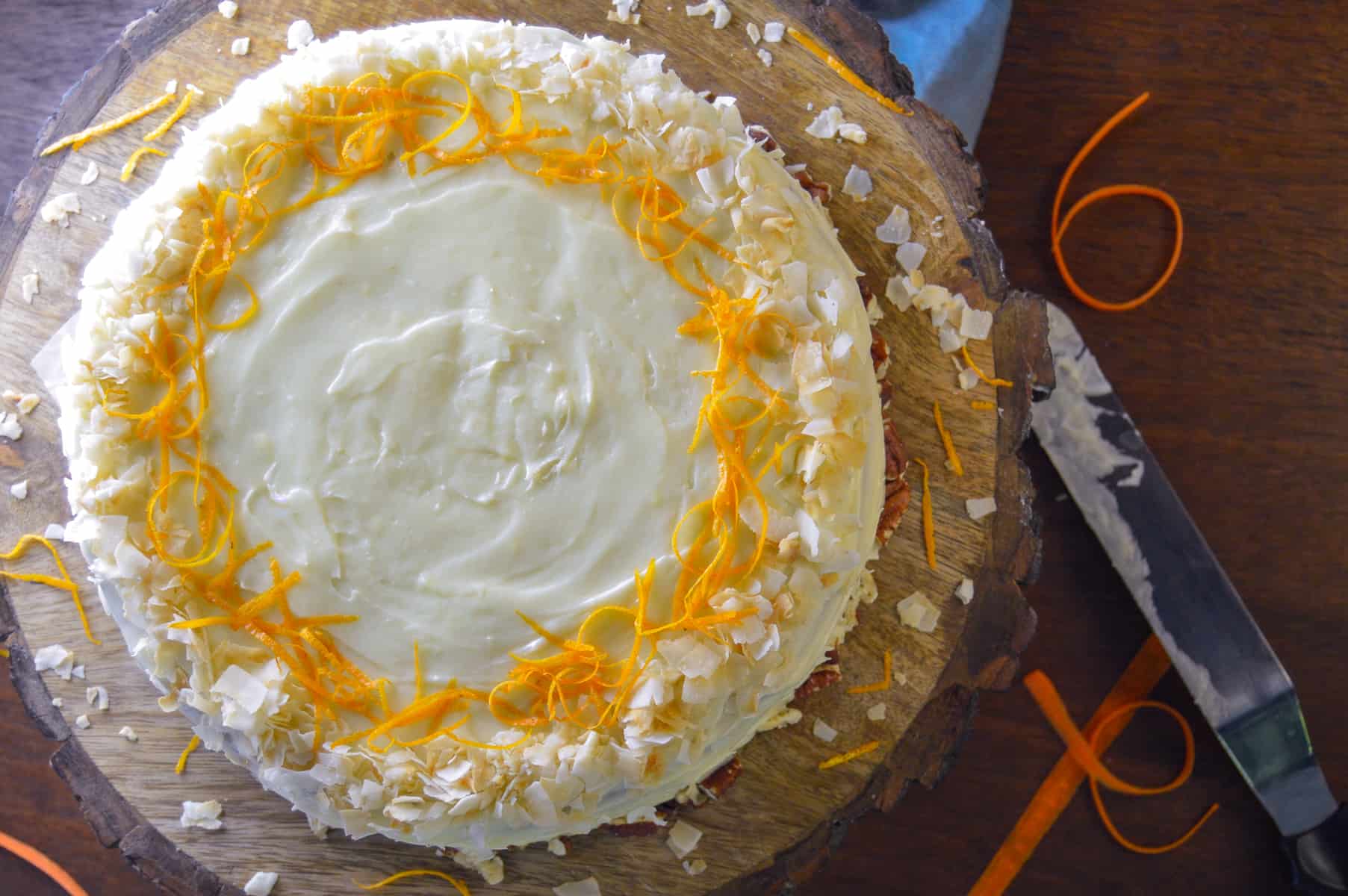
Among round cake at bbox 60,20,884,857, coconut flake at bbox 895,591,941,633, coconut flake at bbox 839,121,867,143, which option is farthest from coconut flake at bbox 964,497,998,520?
coconut flake at bbox 839,121,867,143

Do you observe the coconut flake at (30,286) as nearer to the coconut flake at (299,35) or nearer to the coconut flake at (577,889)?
the coconut flake at (299,35)

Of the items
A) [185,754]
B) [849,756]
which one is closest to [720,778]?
[849,756]

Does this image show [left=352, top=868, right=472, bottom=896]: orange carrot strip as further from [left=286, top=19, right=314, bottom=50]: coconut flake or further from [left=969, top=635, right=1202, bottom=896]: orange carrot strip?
[left=286, top=19, right=314, bottom=50]: coconut flake

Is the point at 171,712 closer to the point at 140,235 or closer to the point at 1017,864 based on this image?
the point at 140,235

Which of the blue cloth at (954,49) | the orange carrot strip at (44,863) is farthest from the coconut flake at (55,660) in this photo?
the blue cloth at (954,49)

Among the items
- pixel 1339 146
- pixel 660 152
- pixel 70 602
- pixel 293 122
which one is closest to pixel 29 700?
pixel 70 602

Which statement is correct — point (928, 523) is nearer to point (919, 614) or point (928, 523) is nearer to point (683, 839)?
point (919, 614)
